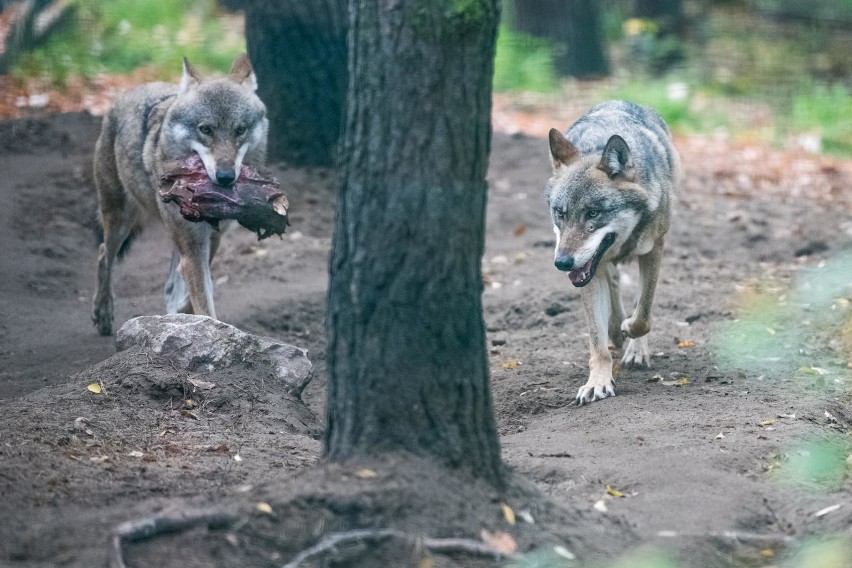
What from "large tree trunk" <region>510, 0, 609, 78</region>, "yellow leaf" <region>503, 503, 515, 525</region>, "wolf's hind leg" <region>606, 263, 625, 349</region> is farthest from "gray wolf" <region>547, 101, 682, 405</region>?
"large tree trunk" <region>510, 0, 609, 78</region>

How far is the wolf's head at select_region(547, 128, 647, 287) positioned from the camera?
6012mm

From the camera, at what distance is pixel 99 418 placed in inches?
199

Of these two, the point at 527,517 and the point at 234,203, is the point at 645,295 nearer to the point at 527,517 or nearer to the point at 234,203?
the point at 234,203

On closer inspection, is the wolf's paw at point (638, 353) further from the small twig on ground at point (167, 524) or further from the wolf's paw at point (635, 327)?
the small twig on ground at point (167, 524)

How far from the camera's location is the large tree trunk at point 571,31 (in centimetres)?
1755

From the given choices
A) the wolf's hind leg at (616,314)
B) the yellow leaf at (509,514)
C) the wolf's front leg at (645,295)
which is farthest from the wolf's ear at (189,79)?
the yellow leaf at (509,514)

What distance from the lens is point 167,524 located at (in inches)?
135

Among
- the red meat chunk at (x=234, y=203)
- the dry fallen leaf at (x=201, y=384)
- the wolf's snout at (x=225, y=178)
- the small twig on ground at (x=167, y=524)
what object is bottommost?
the dry fallen leaf at (x=201, y=384)

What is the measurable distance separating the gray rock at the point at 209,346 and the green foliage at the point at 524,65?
35.3 feet

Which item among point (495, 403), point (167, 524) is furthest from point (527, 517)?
point (495, 403)

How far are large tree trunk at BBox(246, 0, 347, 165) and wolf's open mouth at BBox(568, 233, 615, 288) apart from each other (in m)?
5.17

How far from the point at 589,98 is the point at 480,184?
1270cm

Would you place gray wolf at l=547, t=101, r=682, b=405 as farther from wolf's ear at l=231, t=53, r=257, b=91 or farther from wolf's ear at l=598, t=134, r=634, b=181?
wolf's ear at l=231, t=53, r=257, b=91

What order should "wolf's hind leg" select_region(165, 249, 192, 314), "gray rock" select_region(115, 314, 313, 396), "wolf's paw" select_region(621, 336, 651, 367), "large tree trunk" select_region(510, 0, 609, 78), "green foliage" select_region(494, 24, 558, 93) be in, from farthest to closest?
"large tree trunk" select_region(510, 0, 609, 78), "green foliage" select_region(494, 24, 558, 93), "wolf's hind leg" select_region(165, 249, 192, 314), "wolf's paw" select_region(621, 336, 651, 367), "gray rock" select_region(115, 314, 313, 396)
